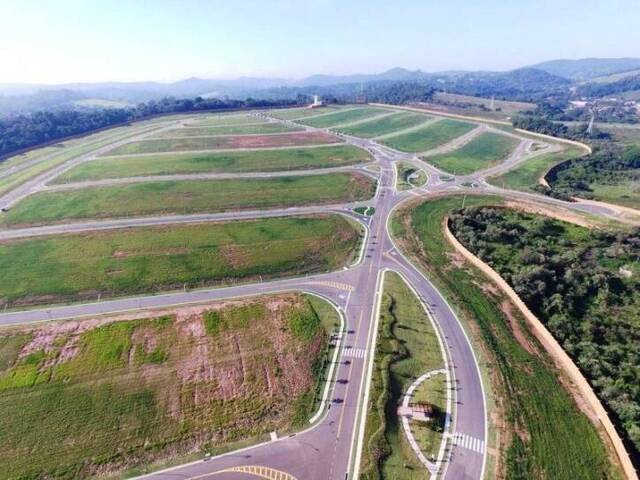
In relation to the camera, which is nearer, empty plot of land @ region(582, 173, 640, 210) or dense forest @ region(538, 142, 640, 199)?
empty plot of land @ region(582, 173, 640, 210)

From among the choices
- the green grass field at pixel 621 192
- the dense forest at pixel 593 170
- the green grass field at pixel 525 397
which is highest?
the dense forest at pixel 593 170

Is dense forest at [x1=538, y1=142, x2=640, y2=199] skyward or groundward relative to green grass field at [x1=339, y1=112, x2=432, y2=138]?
groundward

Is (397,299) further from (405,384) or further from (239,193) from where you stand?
(239,193)

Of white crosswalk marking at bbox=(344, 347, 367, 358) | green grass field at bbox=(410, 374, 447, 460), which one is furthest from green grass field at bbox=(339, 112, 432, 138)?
green grass field at bbox=(410, 374, 447, 460)

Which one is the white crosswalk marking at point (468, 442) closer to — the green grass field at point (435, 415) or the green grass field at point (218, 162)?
the green grass field at point (435, 415)

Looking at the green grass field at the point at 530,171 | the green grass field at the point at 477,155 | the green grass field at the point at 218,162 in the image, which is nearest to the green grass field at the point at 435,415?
the green grass field at the point at 530,171

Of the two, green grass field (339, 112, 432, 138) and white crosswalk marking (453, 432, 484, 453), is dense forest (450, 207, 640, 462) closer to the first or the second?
white crosswalk marking (453, 432, 484, 453)

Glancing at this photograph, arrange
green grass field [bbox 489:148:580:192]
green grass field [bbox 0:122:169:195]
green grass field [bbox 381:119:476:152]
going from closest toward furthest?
green grass field [bbox 489:148:580:192], green grass field [bbox 0:122:169:195], green grass field [bbox 381:119:476:152]
